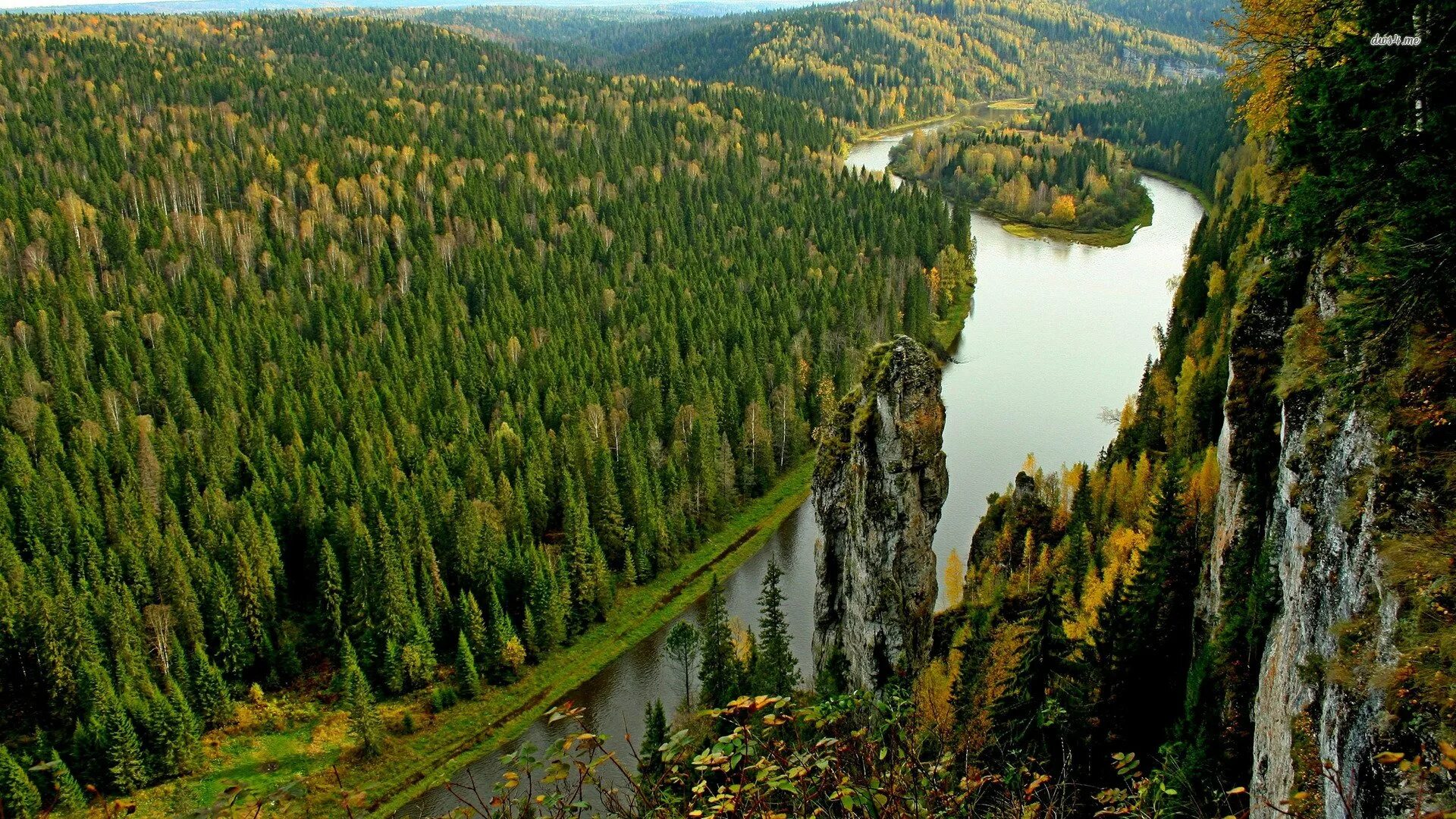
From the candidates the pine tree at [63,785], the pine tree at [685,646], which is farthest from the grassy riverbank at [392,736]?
the pine tree at [63,785]

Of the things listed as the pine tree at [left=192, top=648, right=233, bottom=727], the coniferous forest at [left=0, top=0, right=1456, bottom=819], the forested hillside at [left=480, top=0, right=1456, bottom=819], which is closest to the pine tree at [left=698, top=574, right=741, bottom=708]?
the coniferous forest at [left=0, top=0, right=1456, bottom=819]

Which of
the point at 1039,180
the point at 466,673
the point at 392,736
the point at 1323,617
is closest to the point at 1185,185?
the point at 1039,180

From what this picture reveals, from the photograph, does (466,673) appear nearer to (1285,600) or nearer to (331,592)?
(331,592)

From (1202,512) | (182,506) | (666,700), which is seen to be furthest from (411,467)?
(1202,512)

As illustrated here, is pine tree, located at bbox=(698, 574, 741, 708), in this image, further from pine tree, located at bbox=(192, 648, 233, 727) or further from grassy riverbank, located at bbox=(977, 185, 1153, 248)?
grassy riverbank, located at bbox=(977, 185, 1153, 248)

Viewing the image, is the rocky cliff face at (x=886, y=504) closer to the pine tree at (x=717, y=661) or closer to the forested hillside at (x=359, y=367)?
the pine tree at (x=717, y=661)
